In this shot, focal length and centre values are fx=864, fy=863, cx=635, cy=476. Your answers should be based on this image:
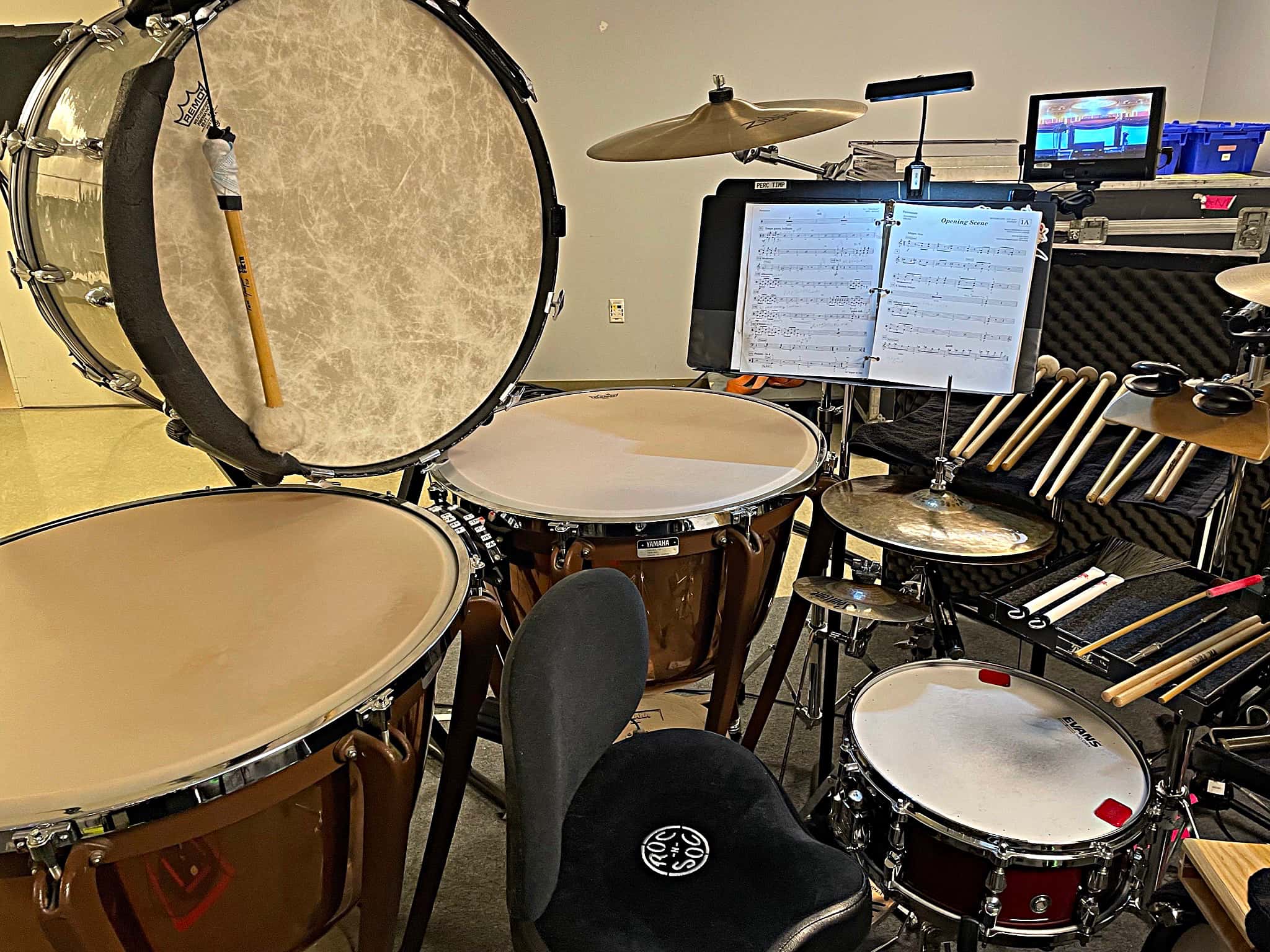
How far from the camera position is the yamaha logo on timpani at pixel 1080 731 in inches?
48.8

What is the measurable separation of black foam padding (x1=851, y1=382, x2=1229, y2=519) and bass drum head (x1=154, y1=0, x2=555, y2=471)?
828 millimetres

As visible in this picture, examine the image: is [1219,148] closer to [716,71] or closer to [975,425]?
[716,71]

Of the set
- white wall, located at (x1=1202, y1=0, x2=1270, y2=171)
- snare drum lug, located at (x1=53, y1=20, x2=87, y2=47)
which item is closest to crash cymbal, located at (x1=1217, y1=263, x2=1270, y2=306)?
snare drum lug, located at (x1=53, y1=20, x2=87, y2=47)

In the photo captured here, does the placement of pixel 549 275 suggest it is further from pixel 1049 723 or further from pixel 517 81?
pixel 1049 723

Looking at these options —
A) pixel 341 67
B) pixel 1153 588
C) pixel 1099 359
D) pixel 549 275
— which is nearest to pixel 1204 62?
pixel 1099 359

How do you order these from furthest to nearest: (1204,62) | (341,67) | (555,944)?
(1204,62)
(341,67)
(555,944)

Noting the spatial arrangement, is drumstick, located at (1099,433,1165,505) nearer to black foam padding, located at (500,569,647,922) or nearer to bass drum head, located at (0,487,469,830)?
black foam padding, located at (500,569,647,922)

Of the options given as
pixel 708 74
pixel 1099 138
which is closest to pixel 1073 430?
pixel 1099 138

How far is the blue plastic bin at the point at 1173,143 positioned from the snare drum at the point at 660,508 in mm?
3263

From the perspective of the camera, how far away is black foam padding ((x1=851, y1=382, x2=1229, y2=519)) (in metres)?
1.53

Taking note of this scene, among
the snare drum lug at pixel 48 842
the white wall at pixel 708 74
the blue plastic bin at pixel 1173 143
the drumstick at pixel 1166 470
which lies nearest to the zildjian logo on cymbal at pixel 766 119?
the drumstick at pixel 1166 470

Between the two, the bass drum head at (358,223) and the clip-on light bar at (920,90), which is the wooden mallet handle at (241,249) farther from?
the clip-on light bar at (920,90)

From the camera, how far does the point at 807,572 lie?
1821 mm

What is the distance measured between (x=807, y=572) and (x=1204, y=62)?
4.64 m
